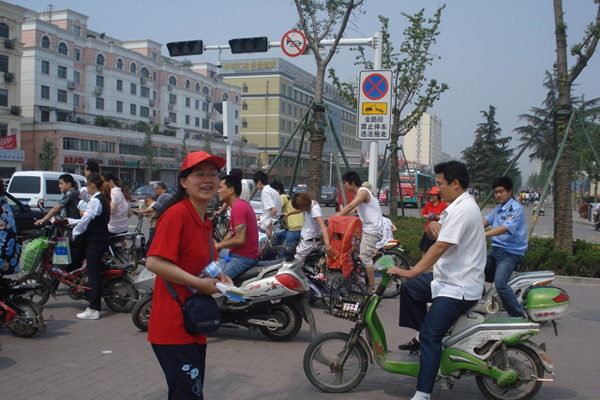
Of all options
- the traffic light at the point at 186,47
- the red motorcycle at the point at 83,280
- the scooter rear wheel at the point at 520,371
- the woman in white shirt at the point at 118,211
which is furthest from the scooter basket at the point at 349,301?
the traffic light at the point at 186,47

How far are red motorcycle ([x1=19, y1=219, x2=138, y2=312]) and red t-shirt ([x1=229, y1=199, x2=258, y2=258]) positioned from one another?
5.77 feet

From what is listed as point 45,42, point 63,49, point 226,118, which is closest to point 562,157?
point 226,118

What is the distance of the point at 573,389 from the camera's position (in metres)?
4.51

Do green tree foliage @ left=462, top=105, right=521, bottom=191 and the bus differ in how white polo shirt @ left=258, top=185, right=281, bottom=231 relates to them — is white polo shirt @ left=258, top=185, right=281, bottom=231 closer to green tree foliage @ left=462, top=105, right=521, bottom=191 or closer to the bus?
the bus

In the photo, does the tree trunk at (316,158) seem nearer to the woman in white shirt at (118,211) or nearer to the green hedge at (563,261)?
the green hedge at (563,261)

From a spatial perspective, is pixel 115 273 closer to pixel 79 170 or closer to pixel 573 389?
pixel 573 389

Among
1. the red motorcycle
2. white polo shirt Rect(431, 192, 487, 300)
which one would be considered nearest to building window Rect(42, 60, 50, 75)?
the red motorcycle

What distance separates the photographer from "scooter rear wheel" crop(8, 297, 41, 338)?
5668 millimetres

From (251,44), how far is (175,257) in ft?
32.6

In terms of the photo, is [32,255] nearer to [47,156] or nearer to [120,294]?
[120,294]

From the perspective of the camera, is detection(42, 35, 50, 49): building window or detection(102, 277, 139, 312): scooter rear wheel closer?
detection(102, 277, 139, 312): scooter rear wheel

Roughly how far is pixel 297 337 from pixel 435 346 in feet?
8.31

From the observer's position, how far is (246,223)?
19.4 feet

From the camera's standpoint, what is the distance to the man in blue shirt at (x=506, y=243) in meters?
5.80
